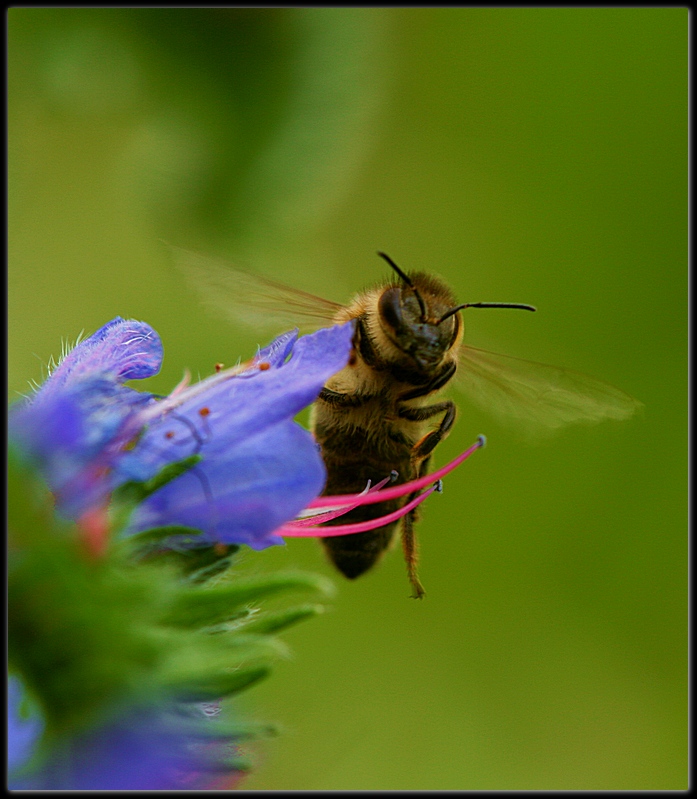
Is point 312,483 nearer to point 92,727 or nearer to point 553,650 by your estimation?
point 92,727

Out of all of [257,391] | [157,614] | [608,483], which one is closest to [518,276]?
[608,483]

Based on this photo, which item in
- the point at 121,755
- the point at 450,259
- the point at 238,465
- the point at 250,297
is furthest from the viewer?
the point at 450,259

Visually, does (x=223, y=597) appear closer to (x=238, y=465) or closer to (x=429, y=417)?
(x=238, y=465)

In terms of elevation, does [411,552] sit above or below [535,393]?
below

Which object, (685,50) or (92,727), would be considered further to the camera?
(685,50)

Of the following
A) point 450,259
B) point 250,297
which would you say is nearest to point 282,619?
point 250,297

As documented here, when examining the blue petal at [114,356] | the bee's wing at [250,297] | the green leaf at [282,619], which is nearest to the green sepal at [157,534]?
the green leaf at [282,619]

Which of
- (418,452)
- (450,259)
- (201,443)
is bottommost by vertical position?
(450,259)
